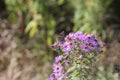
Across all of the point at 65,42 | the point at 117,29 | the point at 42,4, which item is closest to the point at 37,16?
the point at 42,4

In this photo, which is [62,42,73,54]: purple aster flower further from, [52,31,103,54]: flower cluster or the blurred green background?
the blurred green background

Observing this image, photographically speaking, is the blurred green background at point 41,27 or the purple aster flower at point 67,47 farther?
the blurred green background at point 41,27

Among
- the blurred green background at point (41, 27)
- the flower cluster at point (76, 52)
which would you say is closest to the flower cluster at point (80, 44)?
the flower cluster at point (76, 52)

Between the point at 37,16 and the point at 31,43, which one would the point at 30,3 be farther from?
the point at 31,43

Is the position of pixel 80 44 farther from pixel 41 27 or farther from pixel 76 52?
pixel 41 27

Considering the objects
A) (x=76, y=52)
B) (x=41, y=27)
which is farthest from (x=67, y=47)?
(x=41, y=27)

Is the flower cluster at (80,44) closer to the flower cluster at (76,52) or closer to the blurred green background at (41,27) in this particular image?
the flower cluster at (76,52)

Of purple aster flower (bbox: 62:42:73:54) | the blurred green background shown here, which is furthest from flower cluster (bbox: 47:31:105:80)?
the blurred green background

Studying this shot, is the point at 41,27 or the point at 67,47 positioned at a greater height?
the point at 41,27
